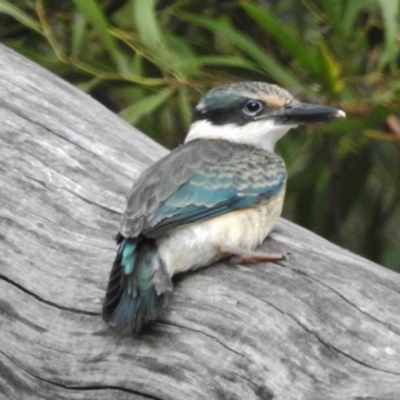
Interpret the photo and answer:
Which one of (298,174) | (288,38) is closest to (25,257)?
(288,38)

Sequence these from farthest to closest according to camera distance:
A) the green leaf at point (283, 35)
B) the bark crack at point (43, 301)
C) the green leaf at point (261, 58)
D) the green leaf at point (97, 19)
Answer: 1. the green leaf at point (261, 58)
2. the green leaf at point (97, 19)
3. the green leaf at point (283, 35)
4. the bark crack at point (43, 301)

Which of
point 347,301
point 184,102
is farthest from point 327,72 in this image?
point 347,301

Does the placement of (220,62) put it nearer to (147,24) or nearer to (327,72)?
(147,24)

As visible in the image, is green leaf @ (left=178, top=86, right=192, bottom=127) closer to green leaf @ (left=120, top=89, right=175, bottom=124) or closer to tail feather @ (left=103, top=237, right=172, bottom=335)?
green leaf @ (left=120, top=89, right=175, bottom=124)

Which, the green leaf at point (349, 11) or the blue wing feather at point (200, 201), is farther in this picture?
the green leaf at point (349, 11)

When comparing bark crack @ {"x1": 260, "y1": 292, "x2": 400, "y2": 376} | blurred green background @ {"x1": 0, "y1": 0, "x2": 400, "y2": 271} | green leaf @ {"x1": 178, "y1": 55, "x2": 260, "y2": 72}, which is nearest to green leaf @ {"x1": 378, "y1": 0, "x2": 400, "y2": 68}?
blurred green background @ {"x1": 0, "y1": 0, "x2": 400, "y2": 271}

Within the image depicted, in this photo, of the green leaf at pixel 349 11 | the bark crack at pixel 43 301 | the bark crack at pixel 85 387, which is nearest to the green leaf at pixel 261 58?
the green leaf at pixel 349 11

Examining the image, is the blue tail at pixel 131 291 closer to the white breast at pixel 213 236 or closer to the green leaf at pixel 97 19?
the white breast at pixel 213 236
